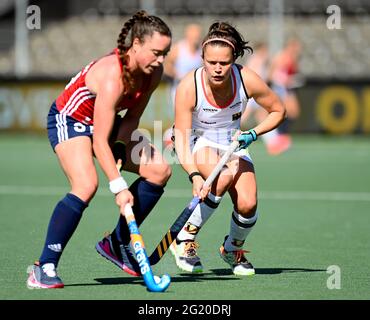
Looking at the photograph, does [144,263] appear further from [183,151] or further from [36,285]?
[183,151]

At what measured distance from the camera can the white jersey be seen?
21.0ft

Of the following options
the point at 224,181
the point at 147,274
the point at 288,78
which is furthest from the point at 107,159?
the point at 288,78

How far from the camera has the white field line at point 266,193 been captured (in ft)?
35.4

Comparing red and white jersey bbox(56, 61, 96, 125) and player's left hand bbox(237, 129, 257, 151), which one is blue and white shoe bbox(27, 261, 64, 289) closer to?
red and white jersey bbox(56, 61, 96, 125)

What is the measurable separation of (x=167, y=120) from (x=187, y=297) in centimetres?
1297

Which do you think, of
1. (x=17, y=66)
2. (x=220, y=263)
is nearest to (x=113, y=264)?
(x=220, y=263)

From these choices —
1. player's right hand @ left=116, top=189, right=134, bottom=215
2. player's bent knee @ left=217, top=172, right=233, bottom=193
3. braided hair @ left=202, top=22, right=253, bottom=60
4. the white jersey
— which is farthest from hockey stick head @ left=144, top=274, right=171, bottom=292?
braided hair @ left=202, top=22, right=253, bottom=60

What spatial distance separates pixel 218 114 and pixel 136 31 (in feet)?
3.58

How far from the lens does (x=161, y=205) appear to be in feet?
33.1

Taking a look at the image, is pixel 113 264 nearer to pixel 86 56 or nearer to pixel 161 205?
pixel 161 205

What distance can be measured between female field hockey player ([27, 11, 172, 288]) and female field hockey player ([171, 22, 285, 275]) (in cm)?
34

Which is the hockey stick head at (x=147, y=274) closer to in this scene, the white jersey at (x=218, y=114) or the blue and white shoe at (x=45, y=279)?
the blue and white shoe at (x=45, y=279)

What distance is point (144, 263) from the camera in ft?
18.4

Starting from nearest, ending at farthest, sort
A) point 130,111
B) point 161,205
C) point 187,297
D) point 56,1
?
point 187,297 → point 130,111 → point 161,205 → point 56,1
